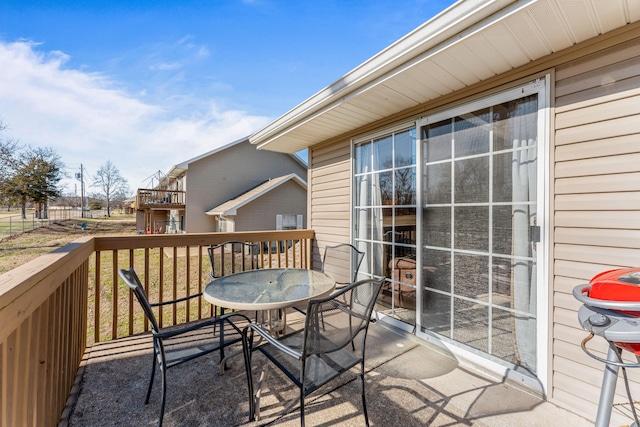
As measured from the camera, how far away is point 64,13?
4820 millimetres

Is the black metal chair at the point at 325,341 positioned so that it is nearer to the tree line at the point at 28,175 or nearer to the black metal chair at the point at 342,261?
the black metal chair at the point at 342,261

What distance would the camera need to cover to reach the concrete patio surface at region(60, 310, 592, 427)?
168cm

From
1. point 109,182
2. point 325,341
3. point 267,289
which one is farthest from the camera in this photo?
point 109,182

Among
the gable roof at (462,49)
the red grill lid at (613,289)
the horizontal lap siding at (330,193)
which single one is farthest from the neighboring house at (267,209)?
the red grill lid at (613,289)

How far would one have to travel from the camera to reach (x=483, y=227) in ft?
7.21

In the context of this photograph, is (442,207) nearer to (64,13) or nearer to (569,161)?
(569,161)

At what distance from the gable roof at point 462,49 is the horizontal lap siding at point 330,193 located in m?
0.89

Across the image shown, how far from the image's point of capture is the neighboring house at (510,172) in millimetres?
1611

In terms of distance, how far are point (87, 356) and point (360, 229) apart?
2969 millimetres

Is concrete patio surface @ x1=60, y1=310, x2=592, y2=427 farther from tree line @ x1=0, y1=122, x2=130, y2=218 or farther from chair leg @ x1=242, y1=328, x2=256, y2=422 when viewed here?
tree line @ x1=0, y1=122, x2=130, y2=218

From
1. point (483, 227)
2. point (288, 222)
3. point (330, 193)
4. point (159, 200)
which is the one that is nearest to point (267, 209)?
point (288, 222)

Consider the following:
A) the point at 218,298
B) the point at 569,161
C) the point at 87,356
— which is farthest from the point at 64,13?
the point at 569,161

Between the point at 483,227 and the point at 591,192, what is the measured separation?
670 millimetres

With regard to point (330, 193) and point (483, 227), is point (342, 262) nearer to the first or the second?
point (330, 193)
